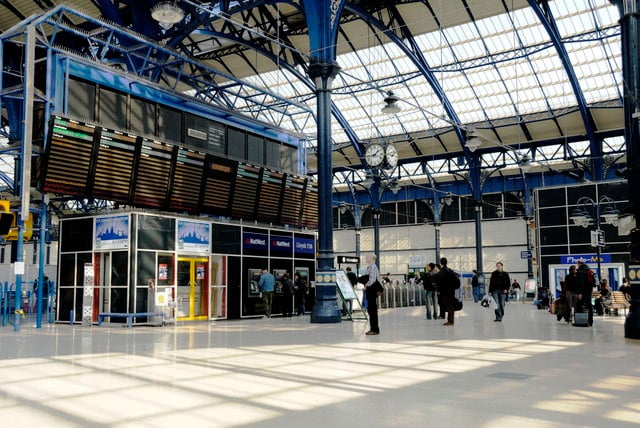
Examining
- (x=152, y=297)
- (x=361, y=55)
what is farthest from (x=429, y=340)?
(x=361, y=55)

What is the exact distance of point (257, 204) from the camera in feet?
76.1

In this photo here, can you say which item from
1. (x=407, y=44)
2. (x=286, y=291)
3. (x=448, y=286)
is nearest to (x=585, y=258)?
(x=407, y=44)

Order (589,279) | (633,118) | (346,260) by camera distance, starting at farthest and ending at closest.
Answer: (346,260) < (589,279) < (633,118)

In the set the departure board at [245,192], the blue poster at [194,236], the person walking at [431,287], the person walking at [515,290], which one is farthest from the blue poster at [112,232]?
the person walking at [515,290]

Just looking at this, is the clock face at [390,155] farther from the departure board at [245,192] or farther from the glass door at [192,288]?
the glass door at [192,288]

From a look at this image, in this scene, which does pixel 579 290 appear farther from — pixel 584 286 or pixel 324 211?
pixel 324 211

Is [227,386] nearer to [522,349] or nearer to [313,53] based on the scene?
[522,349]

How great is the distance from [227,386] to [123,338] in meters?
7.26

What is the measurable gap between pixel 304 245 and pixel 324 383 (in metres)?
18.0

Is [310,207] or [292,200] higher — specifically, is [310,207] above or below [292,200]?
below

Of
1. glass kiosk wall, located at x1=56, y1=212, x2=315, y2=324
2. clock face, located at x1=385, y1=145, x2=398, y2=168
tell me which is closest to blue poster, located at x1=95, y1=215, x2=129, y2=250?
glass kiosk wall, located at x1=56, y1=212, x2=315, y2=324

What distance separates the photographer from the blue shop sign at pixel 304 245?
24.3 metres

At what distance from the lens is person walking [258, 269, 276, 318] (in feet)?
69.5

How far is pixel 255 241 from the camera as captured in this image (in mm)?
22031
